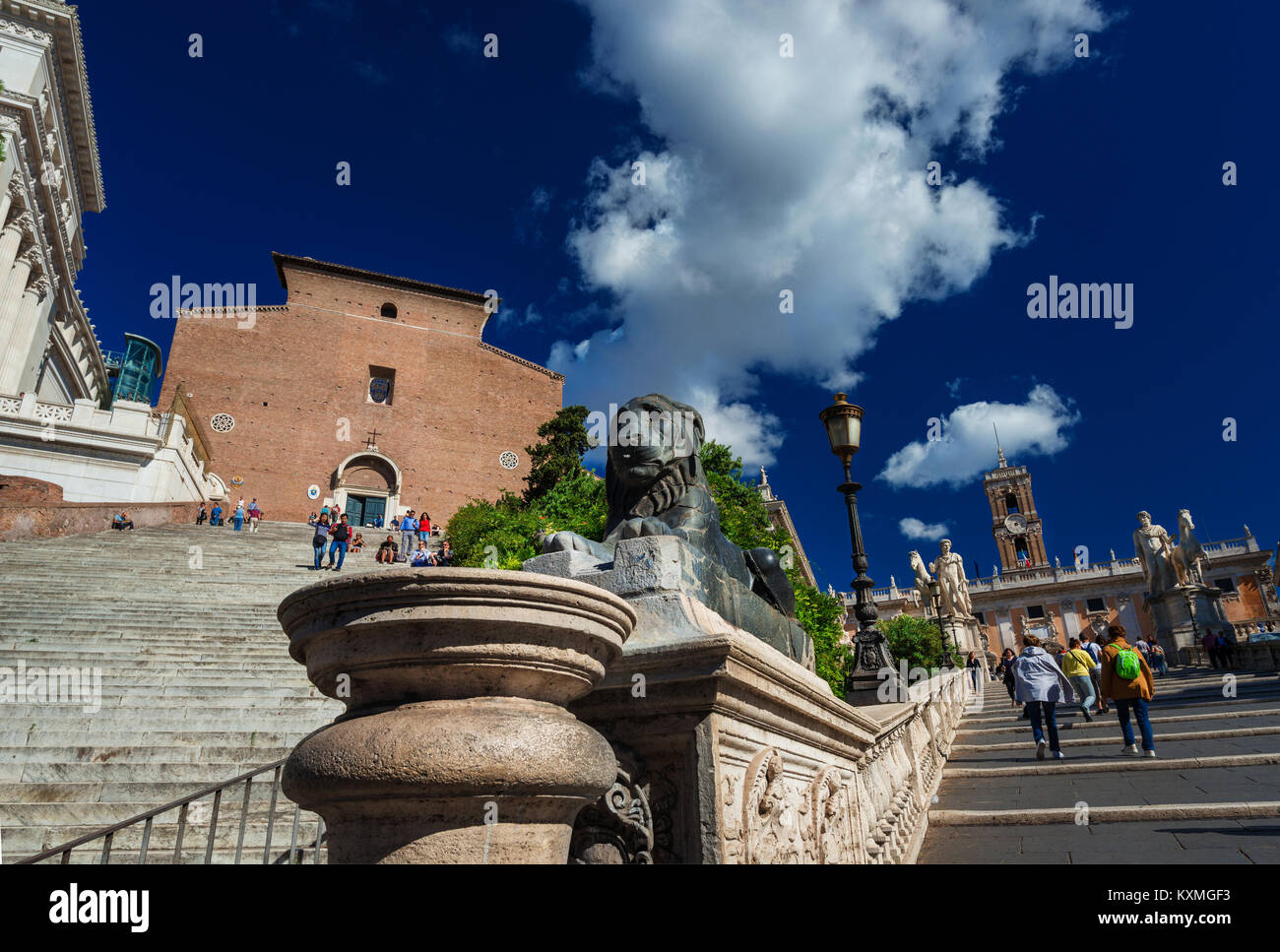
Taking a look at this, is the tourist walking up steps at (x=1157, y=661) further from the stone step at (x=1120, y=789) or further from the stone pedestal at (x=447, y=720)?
the stone pedestal at (x=447, y=720)

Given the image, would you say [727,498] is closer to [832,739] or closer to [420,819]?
[832,739]

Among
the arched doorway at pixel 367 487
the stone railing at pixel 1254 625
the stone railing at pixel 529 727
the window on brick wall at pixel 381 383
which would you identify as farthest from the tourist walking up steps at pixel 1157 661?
the window on brick wall at pixel 381 383

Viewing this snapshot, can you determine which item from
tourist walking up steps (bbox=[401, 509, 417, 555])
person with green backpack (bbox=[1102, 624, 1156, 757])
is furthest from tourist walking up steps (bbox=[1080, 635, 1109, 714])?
tourist walking up steps (bbox=[401, 509, 417, 555])

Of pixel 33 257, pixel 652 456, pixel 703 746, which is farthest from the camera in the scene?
pixel 33 257

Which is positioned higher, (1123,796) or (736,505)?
(736,505)

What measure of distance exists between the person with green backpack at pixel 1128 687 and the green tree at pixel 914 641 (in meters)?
33.9

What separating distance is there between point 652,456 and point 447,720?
2.05m

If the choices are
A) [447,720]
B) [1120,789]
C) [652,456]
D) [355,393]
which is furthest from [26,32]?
[1120,789]

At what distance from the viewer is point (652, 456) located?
135 inches

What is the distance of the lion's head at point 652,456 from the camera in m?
3.45

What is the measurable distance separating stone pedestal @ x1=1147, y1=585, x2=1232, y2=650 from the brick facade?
88.5 feet

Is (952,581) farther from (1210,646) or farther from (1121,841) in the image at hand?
(1121,841)

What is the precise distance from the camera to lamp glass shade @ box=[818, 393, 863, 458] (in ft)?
29.4
